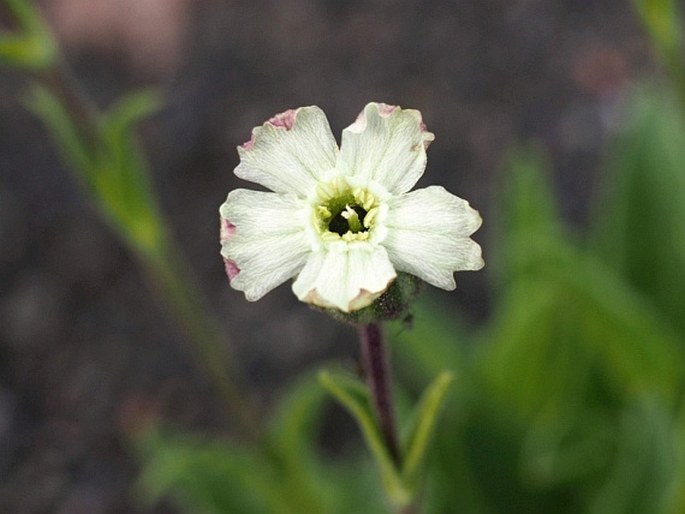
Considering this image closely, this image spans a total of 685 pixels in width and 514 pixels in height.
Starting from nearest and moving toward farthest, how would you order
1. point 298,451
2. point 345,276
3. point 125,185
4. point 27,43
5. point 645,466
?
point 345,276
point 27,43
point 125,185
point 645,466
point 298,451

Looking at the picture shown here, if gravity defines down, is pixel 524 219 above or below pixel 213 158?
below

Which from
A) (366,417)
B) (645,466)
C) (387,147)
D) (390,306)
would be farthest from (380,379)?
(645,466)

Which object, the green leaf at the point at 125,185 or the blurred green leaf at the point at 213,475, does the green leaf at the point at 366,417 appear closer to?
the green leaf at the point at 125,185

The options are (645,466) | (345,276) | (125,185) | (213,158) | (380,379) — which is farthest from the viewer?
(213,158)

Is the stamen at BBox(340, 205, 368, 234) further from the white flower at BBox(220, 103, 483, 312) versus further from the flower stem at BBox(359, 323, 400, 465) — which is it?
the flower stem at BBox(359, 323, 400, 465)

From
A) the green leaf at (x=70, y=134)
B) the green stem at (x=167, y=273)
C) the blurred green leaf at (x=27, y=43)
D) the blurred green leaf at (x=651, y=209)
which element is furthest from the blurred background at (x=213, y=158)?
the blurred green leaf at (x=27, y=43)

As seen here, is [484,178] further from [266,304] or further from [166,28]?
[166,28]

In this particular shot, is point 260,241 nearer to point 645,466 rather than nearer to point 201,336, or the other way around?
point 201,336
